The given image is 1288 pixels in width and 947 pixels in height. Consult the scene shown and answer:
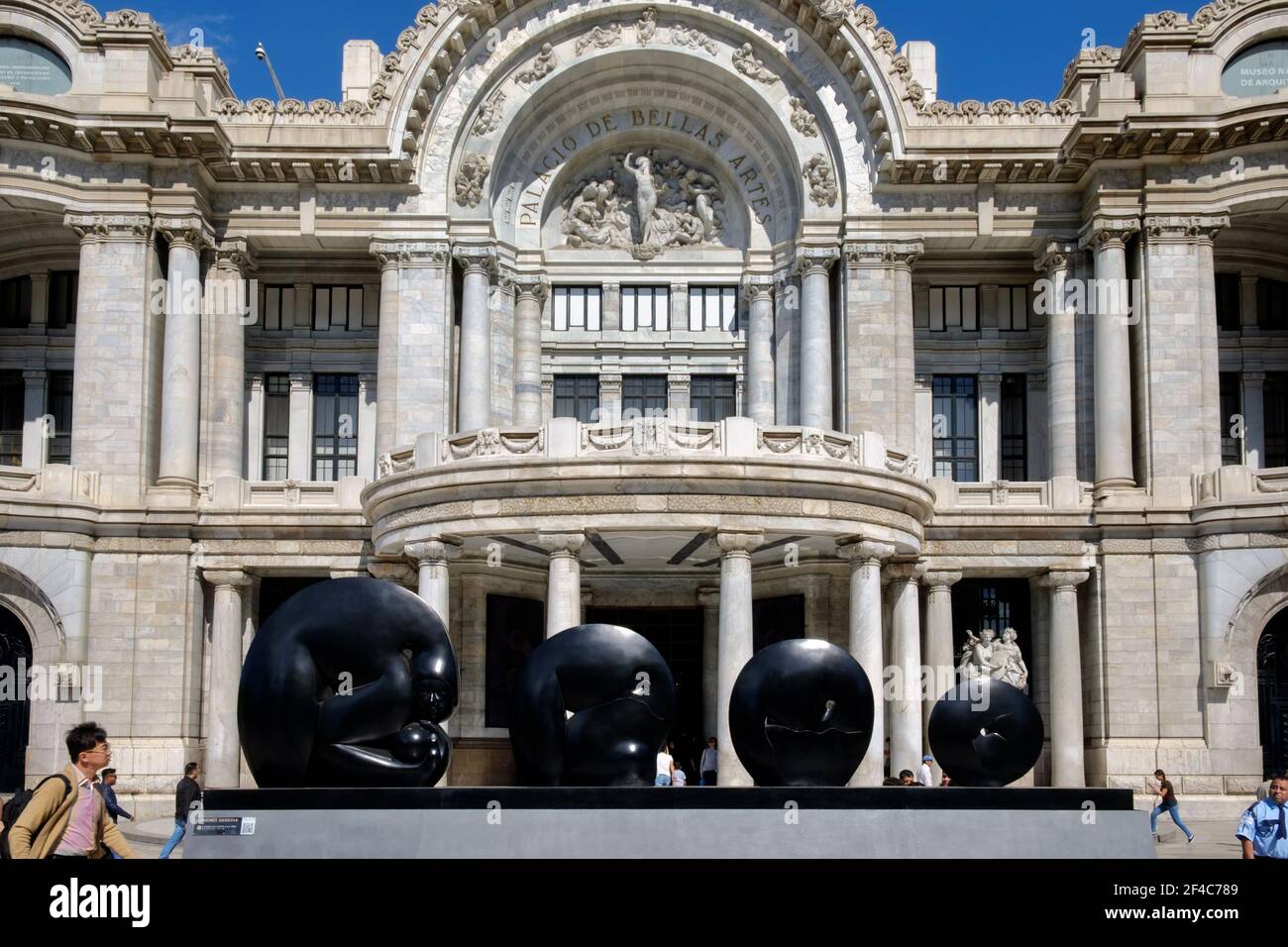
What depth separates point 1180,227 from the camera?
44.2 metres

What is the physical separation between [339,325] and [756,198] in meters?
13.4

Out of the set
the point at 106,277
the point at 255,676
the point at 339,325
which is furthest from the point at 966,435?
the point at 255,676

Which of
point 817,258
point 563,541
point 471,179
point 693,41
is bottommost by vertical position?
point 563,541

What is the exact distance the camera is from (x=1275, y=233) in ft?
155

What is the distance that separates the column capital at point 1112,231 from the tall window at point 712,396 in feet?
37.5

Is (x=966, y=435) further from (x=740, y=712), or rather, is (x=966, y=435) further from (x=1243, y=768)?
(x=740, y=712)

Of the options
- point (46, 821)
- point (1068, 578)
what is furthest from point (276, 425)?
point (46, 821)

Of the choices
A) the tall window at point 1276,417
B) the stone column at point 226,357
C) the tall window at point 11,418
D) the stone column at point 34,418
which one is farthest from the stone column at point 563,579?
the tall window at point 1276,417

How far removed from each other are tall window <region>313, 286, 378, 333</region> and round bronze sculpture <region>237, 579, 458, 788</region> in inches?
1079

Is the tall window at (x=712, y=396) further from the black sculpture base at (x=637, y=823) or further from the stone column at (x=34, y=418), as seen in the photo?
the black sculpture base at (x=637, y=823)

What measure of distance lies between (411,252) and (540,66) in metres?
6.99

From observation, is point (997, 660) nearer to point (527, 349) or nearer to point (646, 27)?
point (527, 349)

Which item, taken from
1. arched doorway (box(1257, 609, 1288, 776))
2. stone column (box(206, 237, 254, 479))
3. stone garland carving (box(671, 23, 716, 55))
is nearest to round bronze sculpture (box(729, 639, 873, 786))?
arched doorway (box(1257, 609, 1288, 776))

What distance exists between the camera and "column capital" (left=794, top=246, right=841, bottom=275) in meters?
46.7
